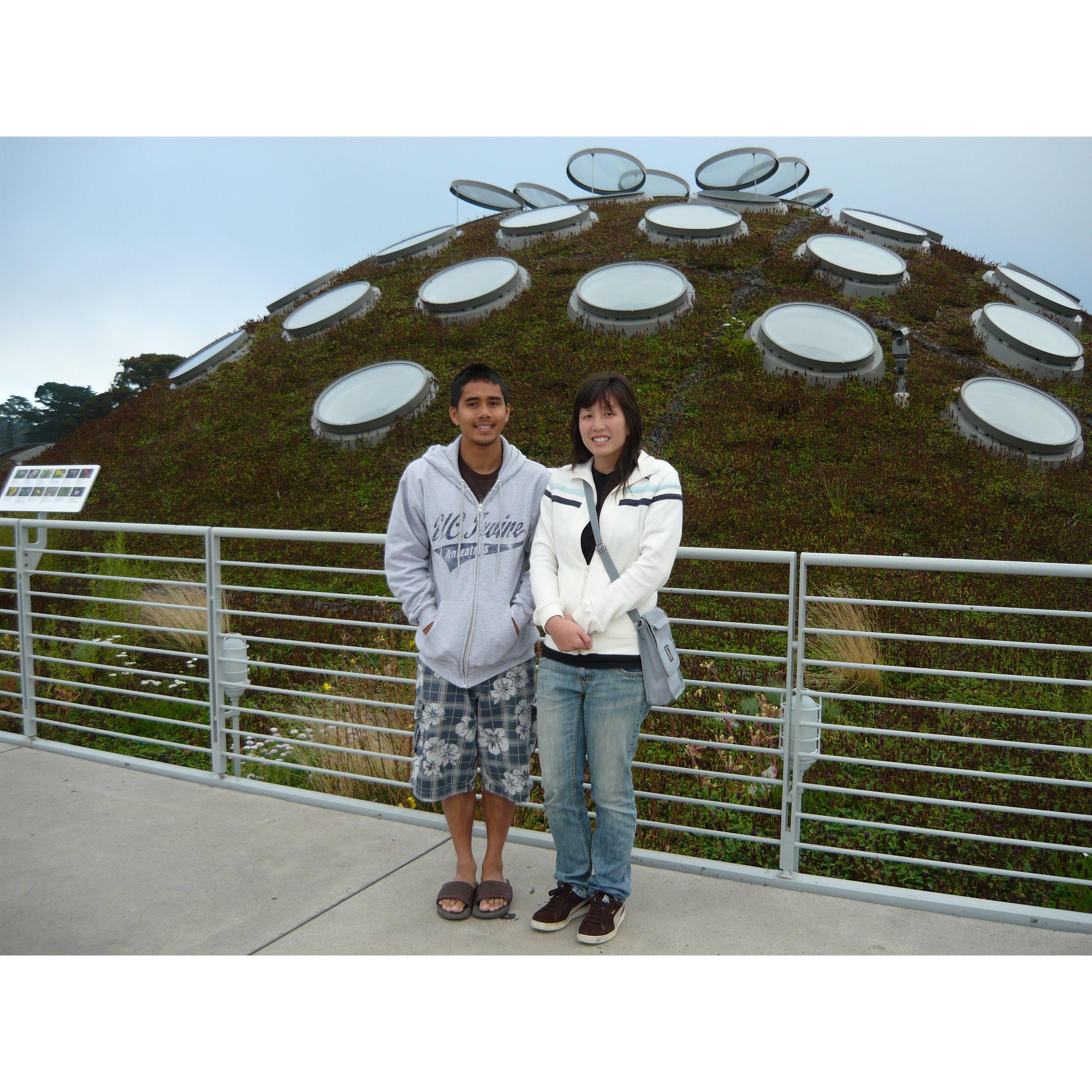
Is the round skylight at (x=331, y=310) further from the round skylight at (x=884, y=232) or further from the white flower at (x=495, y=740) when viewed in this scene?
the white flower at (x=495, y=740)

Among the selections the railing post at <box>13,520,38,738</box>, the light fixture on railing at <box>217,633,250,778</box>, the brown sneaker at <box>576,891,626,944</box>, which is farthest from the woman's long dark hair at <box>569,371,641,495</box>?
the railing post at <box>13,520,38,738</box>

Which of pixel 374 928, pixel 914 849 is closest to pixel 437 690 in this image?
pixel 374 928

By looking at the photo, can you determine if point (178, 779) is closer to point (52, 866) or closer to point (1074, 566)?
point (52, 866)

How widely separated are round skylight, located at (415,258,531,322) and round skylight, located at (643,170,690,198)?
38.8ft

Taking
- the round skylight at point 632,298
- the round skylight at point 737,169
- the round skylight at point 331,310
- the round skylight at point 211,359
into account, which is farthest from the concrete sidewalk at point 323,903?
the round skylight at point 737,169

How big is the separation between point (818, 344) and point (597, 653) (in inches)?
494

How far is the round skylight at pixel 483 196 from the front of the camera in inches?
1081

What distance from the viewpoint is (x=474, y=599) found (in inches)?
123

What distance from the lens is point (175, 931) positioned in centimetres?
319

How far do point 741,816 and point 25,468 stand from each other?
5810 millimetres

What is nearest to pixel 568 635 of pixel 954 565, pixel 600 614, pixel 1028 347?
pixel 600 614

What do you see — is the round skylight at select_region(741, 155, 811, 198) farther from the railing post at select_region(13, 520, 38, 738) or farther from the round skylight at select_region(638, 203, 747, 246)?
the railing post at select_region(13, 520, 38, 738)

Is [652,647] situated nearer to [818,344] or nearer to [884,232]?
[818,344]

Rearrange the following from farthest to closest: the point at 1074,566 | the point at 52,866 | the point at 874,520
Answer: the point at 874,520 < the point at 52,866 < the point at 1074,566
